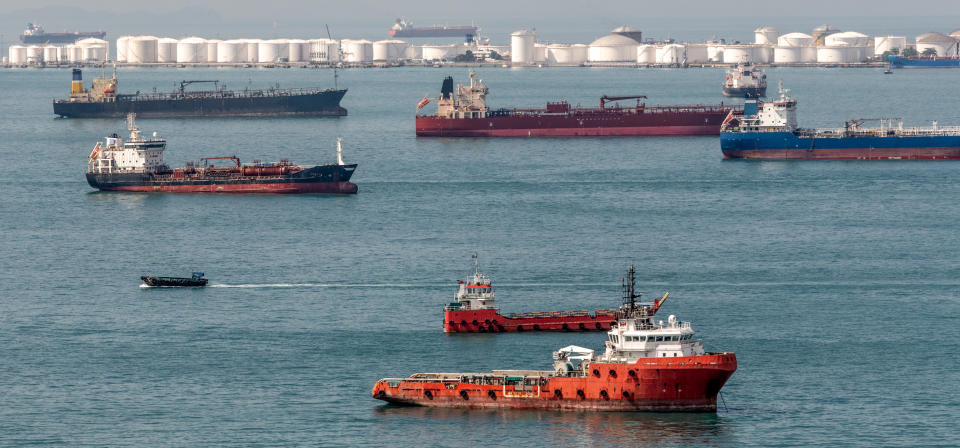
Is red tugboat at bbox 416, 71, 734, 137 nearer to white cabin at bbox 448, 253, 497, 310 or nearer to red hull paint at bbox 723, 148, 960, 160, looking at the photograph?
red hull paint at bbox 723, 148, 960, 160

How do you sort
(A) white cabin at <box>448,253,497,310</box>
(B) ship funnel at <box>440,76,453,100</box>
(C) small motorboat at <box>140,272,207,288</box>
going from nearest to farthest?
1. (A) white cabin at <box>448,253,497,310</box>
2. (C) small motorboat at <box>140,272,207,288</box>
3. (B) ship funnel at <box>440,76,453,100</box>

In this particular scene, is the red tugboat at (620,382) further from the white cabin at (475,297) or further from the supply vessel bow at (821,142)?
the supply vessel bow at (821,142)

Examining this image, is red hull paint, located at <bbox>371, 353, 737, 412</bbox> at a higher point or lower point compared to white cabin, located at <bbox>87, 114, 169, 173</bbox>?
lower

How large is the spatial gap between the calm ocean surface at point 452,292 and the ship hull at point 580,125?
30.7 metres

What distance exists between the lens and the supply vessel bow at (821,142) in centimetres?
13788

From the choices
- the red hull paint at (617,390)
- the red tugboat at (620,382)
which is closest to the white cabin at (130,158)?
the red tugboat at (620,382)

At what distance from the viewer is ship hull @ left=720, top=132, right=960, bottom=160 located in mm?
137875

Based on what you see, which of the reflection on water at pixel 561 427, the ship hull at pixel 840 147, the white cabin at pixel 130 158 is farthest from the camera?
the ship hull at pixel 840 147

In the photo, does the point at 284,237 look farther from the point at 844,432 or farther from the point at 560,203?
the point at 844,432

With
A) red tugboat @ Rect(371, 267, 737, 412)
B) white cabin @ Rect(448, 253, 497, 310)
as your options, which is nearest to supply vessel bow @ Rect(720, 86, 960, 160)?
white cabin @ Rect(448, 253, 497, 310)

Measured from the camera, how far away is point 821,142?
139 metres

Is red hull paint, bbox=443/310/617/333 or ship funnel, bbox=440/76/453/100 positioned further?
ship funnel, bbox=440/76/453/100

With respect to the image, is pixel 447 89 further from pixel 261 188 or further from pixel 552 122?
pixel 261 188

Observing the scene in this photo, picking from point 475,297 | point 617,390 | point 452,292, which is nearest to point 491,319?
point 475,297
